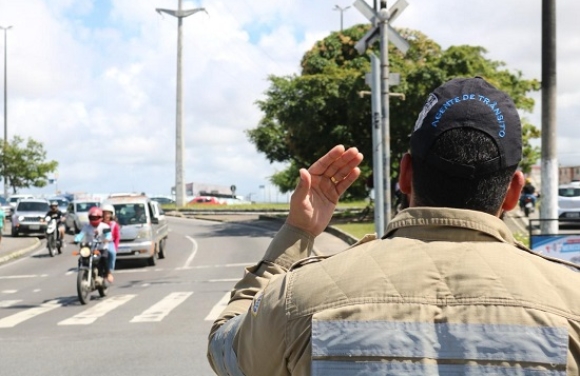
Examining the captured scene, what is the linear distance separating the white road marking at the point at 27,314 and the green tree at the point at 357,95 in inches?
861

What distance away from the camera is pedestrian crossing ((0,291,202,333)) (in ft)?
39.7

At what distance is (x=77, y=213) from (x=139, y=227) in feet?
49.4

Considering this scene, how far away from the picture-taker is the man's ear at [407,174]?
6.71 ft

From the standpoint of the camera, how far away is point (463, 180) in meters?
1.93

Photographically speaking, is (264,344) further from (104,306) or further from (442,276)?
(104,306)

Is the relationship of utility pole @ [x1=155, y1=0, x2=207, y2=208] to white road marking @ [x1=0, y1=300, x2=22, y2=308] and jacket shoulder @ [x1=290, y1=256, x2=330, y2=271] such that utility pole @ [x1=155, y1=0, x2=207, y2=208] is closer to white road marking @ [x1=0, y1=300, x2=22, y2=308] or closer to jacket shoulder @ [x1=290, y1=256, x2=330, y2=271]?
white road marking @ [x1=0, y1=300, x2=22, y2=308]

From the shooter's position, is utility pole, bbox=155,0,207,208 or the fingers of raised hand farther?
utility pole, bbox=155,0,207,208

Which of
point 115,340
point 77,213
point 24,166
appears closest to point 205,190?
point 24,166

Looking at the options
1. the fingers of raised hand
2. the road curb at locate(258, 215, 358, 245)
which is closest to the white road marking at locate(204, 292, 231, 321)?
the fingers of raised hand

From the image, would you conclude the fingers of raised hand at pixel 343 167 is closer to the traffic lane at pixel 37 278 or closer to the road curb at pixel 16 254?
the traffic lane at pixel 37 278

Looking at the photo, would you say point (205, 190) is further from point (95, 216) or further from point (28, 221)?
point (95, 216)

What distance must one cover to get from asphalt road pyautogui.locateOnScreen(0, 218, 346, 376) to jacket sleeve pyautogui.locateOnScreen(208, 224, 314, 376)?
5.97 meters

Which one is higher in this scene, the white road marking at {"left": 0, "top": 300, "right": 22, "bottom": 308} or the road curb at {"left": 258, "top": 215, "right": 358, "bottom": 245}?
the road curb at {"left": 258, "top": 215, "right": 358, "bottom": 245}

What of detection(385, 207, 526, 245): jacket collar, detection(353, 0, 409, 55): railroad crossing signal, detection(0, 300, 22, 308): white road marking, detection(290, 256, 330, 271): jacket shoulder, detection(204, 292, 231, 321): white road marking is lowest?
detection(0, 300, 22, 308): white road marking
